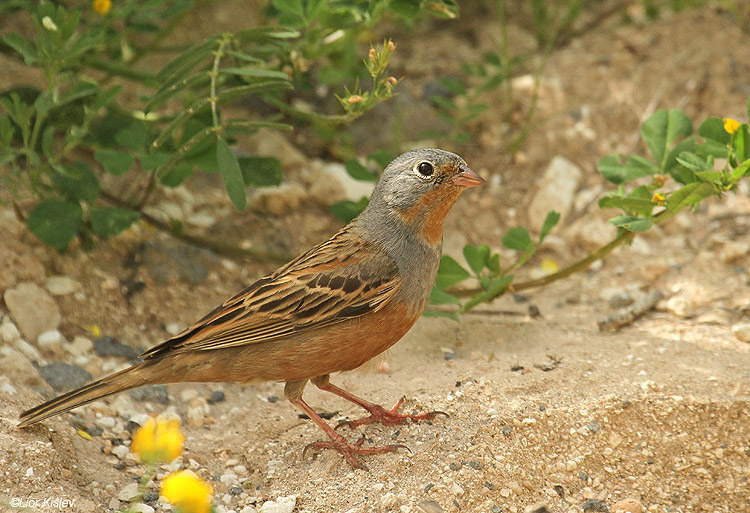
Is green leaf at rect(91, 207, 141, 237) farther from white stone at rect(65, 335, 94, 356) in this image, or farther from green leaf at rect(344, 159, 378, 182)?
green leaf at rect(344, 159, 378, 182)

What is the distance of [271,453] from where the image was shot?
461 cm

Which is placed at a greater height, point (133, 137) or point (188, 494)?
point (133, 137)

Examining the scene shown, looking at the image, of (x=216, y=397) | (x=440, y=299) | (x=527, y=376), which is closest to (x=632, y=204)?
(x=527, y=376)

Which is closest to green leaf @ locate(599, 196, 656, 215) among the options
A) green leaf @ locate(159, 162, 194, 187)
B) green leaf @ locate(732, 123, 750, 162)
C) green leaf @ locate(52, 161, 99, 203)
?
green leaf @ locate(732, 123, 750, 162)

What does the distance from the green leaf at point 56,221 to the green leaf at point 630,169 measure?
340cm

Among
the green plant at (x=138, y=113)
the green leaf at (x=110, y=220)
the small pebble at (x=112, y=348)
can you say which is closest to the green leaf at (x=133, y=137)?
the green plant at (x=138, y=113)

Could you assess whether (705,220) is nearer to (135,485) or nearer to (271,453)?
(271,453)

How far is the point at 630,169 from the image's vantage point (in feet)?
16.5

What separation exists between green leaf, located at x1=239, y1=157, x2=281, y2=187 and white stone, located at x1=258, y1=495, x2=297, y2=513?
229 centimetres

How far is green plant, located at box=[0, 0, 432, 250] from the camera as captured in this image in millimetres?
4859

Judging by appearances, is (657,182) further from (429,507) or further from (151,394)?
(151,394)

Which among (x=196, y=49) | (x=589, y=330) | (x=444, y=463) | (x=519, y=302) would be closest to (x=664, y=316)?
(x=589, y=330)

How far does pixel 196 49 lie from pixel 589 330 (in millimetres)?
3139

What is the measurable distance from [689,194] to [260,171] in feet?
9.07
